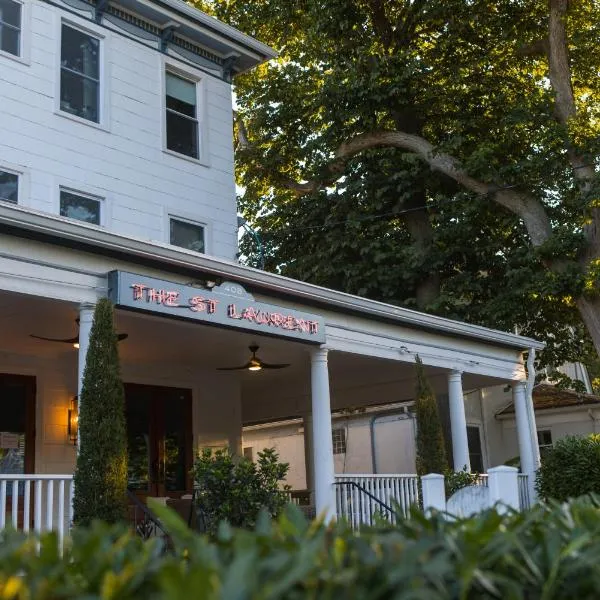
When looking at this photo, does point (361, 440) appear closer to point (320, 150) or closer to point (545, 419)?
point (545, 419)

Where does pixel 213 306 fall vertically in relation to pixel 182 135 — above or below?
below

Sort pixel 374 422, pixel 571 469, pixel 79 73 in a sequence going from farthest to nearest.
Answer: pixel 374 422, pixel 79 73, pixel 571 469

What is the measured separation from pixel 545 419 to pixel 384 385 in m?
9.82

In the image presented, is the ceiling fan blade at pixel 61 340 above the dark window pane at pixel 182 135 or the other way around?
the other way around

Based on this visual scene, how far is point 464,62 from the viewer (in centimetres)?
2045

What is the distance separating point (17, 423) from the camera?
11.6 m

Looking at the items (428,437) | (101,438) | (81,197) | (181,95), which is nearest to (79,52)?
(181,95)

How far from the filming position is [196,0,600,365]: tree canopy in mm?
18344

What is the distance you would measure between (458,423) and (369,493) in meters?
3.30

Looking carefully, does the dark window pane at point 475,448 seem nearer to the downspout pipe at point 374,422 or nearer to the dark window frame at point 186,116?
the downspout pipe at point 374,422

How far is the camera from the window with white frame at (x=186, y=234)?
1325 centimetres

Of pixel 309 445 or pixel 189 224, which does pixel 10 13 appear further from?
pixel 309 445

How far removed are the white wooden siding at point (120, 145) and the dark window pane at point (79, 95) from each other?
0.19 m

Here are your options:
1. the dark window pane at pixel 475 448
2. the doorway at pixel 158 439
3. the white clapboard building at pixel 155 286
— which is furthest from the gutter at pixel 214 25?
the dark window pane at pixel 475 448
